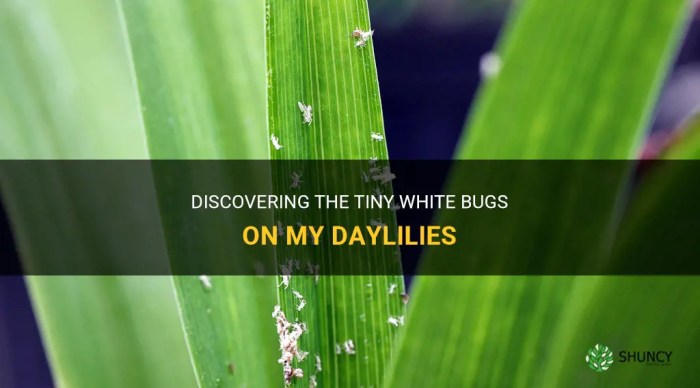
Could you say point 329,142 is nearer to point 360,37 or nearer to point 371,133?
point 371,133

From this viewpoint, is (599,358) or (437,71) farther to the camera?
(437,71)

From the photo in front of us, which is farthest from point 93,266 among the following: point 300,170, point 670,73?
point 670,73

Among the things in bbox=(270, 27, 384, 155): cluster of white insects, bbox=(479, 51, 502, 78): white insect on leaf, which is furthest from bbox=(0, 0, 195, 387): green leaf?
bbox=(479, 51, 502, 78): white insect on leaf

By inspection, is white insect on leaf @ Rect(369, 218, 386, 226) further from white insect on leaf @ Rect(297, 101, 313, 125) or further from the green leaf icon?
the green leaf icon

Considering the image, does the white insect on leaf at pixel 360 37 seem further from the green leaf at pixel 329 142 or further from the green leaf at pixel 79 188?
the green leaf at pixel 79 188

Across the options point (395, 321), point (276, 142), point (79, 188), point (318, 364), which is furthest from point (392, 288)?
point (79, 188)
